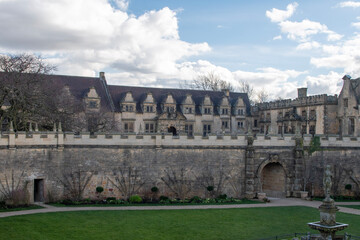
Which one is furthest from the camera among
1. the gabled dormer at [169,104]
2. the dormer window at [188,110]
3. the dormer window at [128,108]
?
the dormer window at [188,110]

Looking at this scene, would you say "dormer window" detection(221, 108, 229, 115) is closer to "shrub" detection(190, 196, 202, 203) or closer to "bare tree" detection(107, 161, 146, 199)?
"shrub" detection(190, 196, 202, 203)

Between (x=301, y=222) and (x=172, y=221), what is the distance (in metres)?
7.71

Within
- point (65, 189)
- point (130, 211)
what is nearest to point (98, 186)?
point (65, 189)

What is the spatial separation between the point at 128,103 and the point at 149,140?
63.1 feet

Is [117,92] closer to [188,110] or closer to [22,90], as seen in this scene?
[188,110]

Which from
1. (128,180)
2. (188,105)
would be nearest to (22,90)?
(128,180)

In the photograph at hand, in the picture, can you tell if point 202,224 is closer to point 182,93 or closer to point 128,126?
point 128,126

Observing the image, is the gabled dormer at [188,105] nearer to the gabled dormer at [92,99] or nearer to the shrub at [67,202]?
the gabled dormer at [92,99]

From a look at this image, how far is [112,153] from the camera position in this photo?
3170 centimetres

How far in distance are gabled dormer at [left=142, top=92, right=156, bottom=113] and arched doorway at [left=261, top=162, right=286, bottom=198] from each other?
65.5 feet

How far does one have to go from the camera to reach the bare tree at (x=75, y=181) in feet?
101

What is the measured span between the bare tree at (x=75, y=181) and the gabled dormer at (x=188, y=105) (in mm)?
24615

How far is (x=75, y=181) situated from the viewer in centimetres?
3092

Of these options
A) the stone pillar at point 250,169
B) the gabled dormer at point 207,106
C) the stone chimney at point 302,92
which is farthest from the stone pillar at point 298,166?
the gabled dormer at point 207,106
